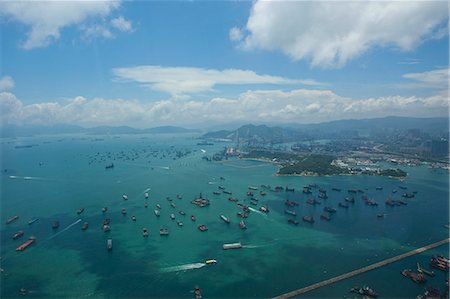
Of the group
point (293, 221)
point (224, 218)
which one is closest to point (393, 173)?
point (293, 221)

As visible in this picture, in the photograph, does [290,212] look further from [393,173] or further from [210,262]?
[393,173]

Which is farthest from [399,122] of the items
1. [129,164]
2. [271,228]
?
[271,228]

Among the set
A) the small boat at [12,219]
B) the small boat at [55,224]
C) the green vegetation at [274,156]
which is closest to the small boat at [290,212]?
the small boat at [55,224]

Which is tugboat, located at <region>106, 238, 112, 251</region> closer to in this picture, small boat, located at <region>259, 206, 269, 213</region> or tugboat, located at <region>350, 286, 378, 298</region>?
small boat, located at <region>259, 206, 269, 213</region>

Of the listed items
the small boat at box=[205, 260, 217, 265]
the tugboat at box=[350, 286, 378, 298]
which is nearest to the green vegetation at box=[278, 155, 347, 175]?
the small boat at box=[205, 260, 217, 265]

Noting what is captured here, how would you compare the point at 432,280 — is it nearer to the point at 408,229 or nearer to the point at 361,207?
the point at 408,229

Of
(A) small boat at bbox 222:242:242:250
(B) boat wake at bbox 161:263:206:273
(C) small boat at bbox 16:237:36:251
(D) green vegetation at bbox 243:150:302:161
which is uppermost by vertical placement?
(D) green vegetation at bbox 243:150:302:161
